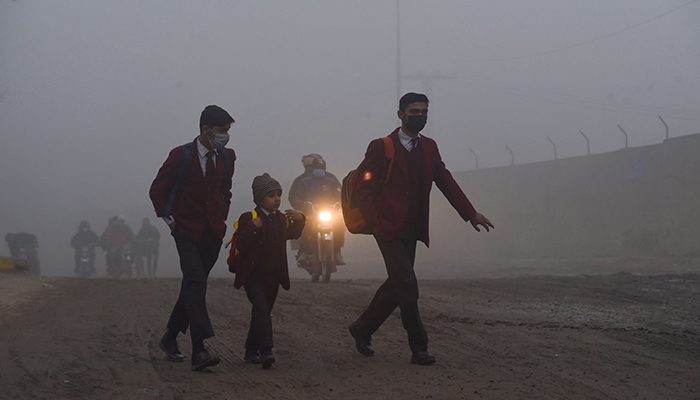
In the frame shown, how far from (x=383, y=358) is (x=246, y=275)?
125cm

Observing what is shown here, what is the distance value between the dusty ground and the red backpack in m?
1.02

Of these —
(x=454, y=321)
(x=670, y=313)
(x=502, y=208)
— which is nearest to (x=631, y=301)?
(x=670, y=313)

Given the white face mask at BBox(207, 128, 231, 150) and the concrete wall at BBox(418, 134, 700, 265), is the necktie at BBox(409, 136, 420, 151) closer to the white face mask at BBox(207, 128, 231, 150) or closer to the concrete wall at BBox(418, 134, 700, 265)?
the white face mask at BBox(207, 128, 231, 150)

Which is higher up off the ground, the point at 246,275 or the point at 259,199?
the point at 259,199

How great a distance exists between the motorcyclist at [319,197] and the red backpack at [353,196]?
6718 millimetres

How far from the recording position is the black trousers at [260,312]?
16.9 ft

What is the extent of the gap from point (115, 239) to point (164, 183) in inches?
731

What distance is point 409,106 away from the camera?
554 centimetres

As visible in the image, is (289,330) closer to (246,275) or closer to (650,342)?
A: (246,275)

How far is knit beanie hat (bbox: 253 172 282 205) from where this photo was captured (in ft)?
17.6

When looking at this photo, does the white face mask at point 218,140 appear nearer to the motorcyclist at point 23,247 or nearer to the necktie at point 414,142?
the necktie at point 414,142

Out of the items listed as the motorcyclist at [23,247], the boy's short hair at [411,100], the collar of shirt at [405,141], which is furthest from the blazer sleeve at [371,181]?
the motorcyclist at [23,247]

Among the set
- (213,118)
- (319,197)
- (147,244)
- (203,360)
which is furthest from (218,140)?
(147,244)

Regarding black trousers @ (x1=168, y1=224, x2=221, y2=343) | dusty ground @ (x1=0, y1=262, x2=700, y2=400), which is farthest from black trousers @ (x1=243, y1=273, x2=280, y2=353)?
black trousers @ (x1=168, y1=224, x2=221, y2=343)
